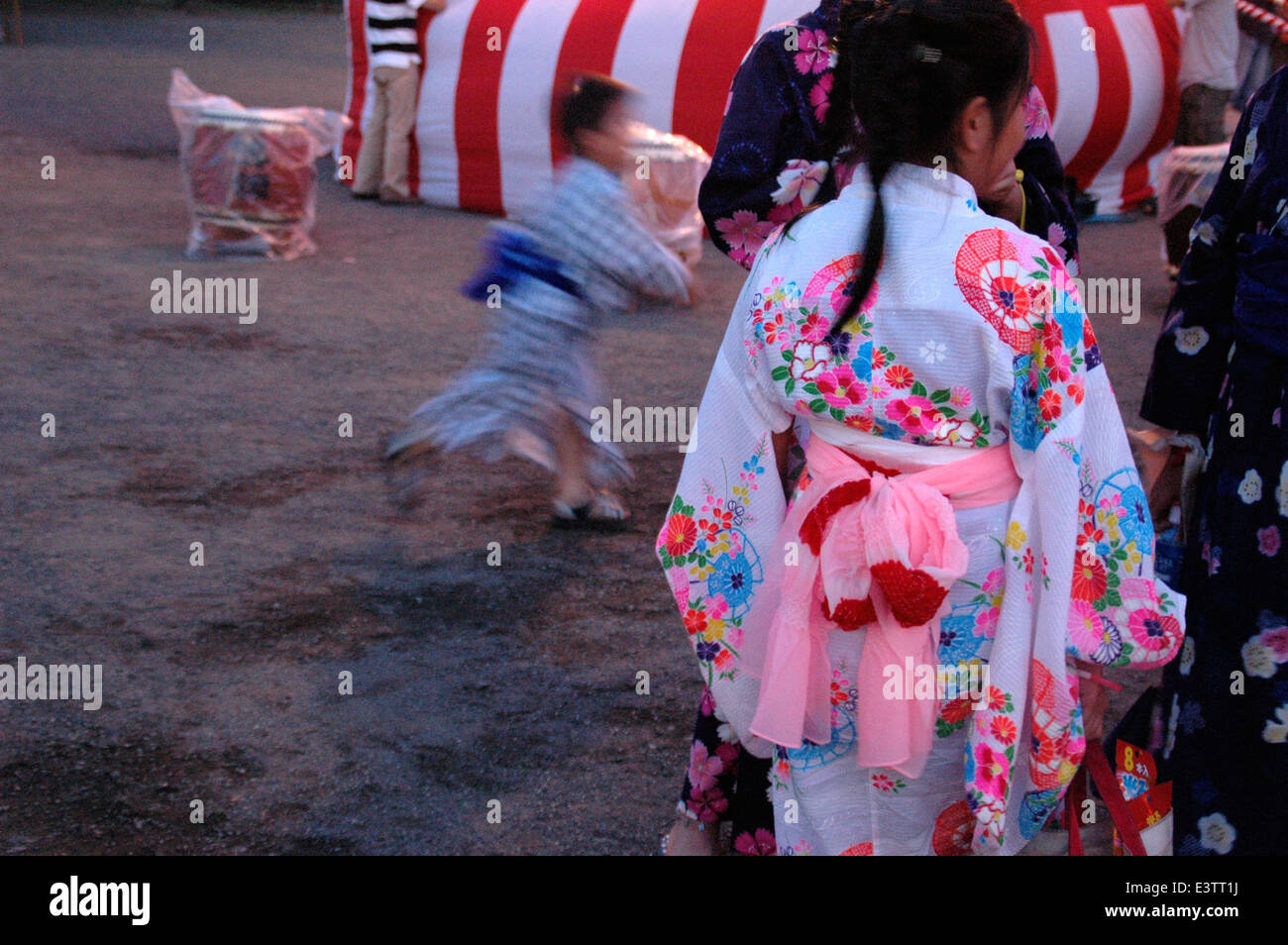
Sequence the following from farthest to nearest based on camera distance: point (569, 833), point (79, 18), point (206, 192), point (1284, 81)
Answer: point (79, 18)
point (206, 192)
point (569, 833)
point (1284, 81)

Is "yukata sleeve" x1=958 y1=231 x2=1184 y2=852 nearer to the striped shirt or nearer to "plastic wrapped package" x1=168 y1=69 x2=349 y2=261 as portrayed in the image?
"plastic wrapped package" x1=168 y1=69 x2=349 y2=261

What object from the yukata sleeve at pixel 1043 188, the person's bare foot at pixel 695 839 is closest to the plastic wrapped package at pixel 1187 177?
the yukata sleeve at pixel 1043 188

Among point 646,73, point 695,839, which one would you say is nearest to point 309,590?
point 695,839

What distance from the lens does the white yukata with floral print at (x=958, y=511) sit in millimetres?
1550

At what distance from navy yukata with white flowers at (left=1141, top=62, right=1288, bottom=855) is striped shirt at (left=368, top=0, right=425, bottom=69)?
6.57 m

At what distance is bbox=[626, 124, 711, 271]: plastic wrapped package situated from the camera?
6.78 metres

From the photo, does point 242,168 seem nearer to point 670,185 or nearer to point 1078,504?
point 670,185

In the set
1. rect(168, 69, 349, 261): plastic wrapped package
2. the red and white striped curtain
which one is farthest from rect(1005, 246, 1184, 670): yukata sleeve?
the red and white striped curtain

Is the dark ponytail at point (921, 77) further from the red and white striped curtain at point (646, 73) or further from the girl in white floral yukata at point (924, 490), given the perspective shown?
the red and white striped curtain at point (646, 73)

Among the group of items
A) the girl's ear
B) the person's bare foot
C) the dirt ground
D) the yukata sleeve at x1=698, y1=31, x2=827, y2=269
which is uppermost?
the girl's ear

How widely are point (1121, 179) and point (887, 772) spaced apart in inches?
302
